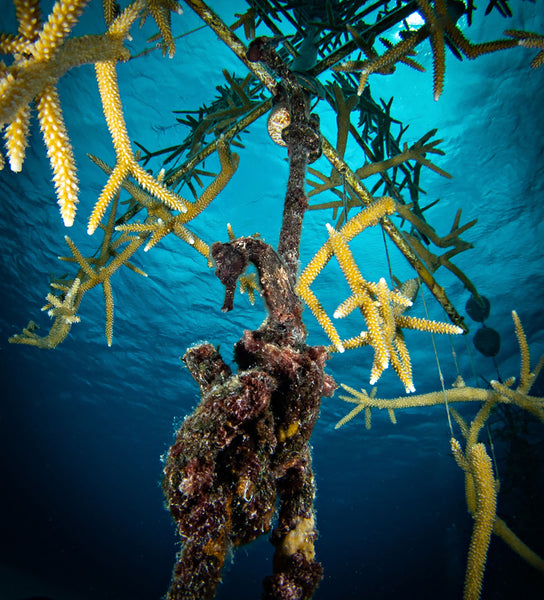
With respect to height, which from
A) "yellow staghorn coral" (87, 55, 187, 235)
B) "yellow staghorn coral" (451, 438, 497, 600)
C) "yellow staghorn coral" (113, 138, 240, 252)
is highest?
"yellow staghorn coral" (113, 138, 240, 252)

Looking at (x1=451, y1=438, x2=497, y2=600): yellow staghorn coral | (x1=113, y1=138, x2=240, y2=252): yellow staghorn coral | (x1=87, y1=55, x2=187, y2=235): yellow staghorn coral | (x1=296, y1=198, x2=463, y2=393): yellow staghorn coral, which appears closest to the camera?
(x1=87, y1=55, x2=187, y2=235): yellow staghorn coral

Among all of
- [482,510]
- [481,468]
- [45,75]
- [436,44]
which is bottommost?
[482,510]

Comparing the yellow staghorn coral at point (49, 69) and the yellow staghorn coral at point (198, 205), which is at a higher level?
the yellow staghorn coral at point (198, 205)

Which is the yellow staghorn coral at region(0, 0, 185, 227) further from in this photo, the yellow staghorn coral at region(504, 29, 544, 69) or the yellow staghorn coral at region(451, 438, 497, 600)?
the yellow staghorn coral at region(451, 438, 497, 600)

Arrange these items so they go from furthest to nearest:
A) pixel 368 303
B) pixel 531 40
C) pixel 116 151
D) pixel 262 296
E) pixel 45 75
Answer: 1. pixel 368 303
2. pixel 262 296
3. pixel 531 40
4. pixel 116 151
5. pixel 45 75

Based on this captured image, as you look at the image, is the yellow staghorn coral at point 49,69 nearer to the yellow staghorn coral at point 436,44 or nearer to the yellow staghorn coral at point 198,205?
the yellow staghorn coral at point 198,205

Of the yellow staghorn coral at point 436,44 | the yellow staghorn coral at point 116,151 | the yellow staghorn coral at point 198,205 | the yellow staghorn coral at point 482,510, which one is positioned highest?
the yellow staghorn coral at point 436,44

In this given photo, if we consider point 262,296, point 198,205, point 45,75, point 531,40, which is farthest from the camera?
point 198,205

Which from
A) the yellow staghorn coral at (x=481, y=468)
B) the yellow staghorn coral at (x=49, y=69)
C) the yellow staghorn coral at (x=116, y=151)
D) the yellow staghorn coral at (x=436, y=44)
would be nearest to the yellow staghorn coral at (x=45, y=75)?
the yellow staghorn coral at (x=49, y=69)

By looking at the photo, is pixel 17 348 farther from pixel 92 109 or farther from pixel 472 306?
pixel 472 306

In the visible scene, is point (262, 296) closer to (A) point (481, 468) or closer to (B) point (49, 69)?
(B) point (49, 69)

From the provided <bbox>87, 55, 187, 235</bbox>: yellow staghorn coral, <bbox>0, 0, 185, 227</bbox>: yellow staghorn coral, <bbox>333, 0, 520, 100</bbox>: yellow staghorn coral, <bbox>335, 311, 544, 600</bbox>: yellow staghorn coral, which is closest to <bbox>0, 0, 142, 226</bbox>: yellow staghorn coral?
<bbox>0, 0, 185, 227</bbox>: yellow staghorn coral

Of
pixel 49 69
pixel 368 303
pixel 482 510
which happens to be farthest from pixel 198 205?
pixel 482 510

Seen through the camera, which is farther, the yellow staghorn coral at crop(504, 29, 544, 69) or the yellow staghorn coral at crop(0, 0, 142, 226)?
the yellow staghorn coral at crop(504, 29, 544, 69)
